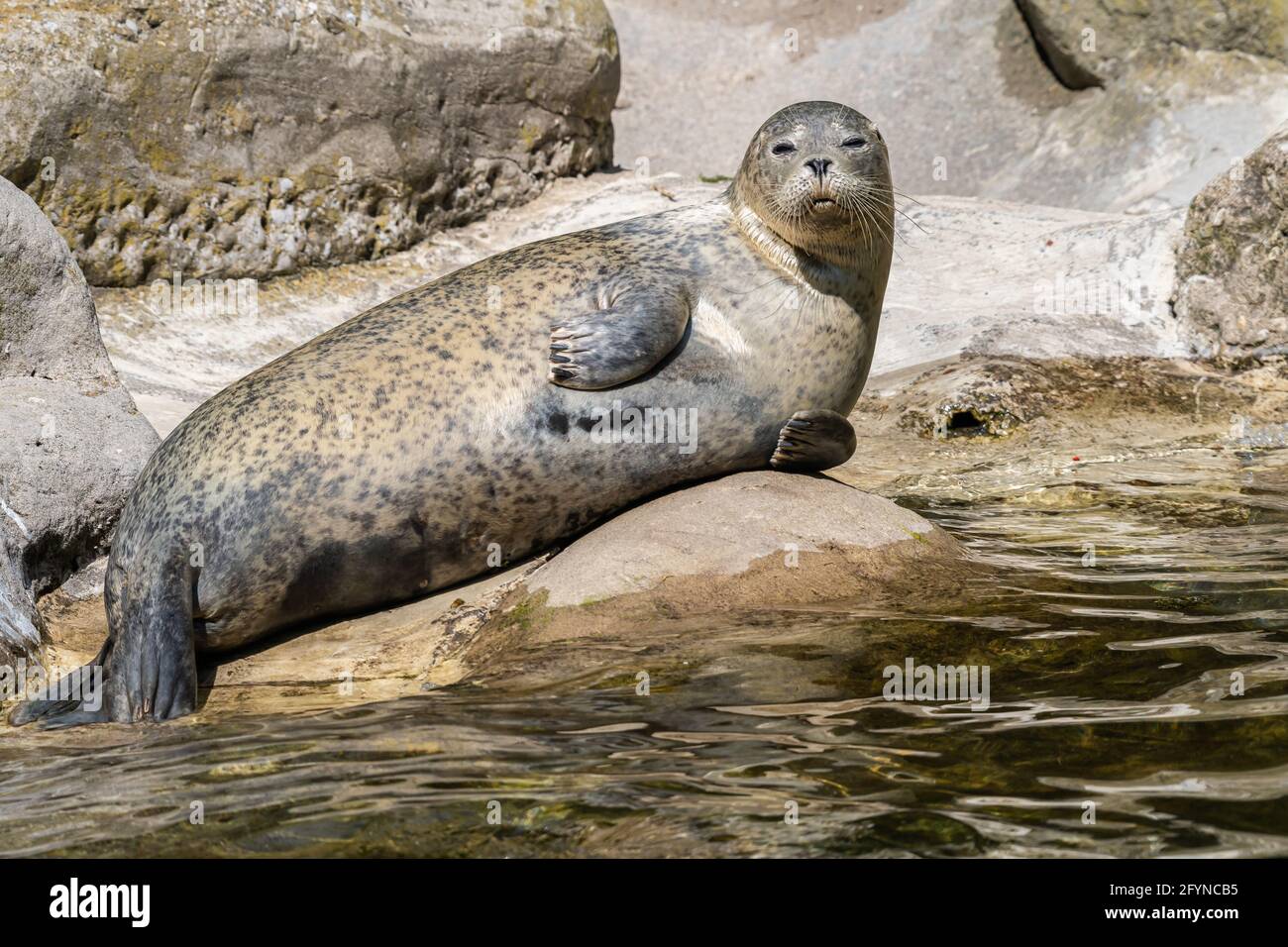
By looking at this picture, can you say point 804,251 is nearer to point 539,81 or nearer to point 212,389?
point 212,389

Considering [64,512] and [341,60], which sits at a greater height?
[341,60]

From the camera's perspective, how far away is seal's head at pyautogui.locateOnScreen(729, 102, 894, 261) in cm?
520

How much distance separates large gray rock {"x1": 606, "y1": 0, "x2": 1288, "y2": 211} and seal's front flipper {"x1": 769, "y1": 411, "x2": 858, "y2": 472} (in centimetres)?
794

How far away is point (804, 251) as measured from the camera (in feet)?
17.9

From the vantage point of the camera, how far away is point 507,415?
5.10 meters

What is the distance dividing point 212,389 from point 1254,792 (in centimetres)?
686

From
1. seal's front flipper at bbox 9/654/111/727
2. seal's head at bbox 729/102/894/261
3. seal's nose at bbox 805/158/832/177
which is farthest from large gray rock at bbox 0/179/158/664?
seal's nose at bbox 805/158/832/177

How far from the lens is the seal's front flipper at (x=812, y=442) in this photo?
537 centimetres

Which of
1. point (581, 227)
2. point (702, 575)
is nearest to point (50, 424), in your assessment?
point (702, 575)

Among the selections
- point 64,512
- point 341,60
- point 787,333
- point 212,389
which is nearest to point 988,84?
point 341,60

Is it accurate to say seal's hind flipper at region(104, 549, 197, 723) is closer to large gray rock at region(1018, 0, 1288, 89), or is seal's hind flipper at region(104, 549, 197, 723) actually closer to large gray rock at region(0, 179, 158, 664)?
large gray rock at region(0, 179, 158, 664)

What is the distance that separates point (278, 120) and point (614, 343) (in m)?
5.89

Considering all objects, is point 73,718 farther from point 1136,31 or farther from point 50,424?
point 1136,31

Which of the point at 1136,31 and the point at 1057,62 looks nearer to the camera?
the point at 1136,31
